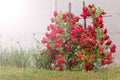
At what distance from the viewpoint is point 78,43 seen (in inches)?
483

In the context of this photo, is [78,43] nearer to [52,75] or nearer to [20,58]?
[20,58]

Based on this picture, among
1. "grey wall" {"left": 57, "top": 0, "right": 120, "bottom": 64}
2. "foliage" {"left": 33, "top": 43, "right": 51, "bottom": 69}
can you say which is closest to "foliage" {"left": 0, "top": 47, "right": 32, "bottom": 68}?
"foliage" {"left": 33, "top": 43, "right": 51, "bottom": 69}

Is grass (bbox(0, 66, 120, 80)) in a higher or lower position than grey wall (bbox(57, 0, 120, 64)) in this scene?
lower

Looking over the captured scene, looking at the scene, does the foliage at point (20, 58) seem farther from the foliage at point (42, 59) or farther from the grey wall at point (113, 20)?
the grey wall at point (113, 20)

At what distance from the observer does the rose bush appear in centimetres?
1206

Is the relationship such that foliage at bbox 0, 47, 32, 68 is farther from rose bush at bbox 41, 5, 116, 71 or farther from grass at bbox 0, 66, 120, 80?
grass at bbox 0, 66, 120, 80

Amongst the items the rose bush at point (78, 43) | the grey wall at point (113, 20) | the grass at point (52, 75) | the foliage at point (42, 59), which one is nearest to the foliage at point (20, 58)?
the foliage at point (42, 59)

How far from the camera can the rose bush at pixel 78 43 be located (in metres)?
12.1

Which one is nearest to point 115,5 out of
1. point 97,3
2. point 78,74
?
point 97,3

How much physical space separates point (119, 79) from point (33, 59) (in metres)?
3.22

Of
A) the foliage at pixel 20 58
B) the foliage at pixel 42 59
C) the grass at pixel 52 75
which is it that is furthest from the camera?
the foliage at pixel 20 58

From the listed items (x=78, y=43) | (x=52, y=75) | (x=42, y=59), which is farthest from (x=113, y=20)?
(x=52, y=75)

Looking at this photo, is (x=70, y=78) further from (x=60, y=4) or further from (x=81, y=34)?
(x=60, y=4)

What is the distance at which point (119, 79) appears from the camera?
33.2 feet
